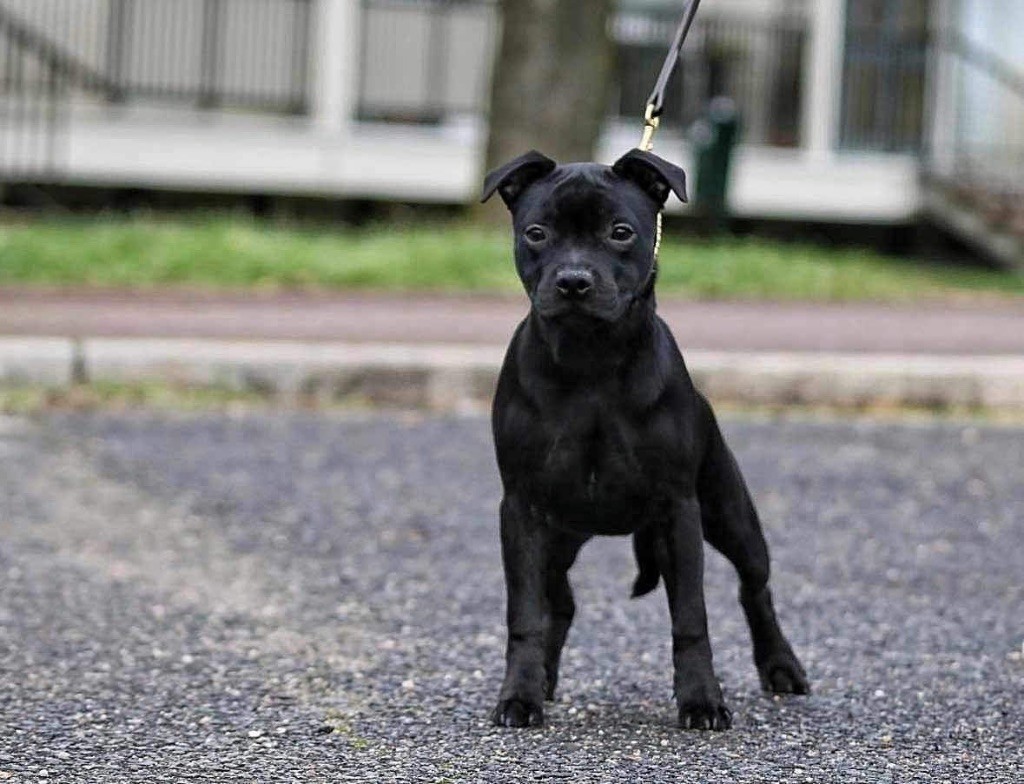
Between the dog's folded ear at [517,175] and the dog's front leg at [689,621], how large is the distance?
25.8 inches

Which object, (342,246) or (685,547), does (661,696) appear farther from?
(342,246)

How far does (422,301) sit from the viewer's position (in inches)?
473

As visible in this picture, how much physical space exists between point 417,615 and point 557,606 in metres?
0.97

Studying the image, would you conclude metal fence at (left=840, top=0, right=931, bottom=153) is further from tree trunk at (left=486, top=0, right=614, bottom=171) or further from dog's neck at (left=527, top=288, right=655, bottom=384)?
dog's neck at (left=527, top=288, right=655, bottom=384)

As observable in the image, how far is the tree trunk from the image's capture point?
50.0ft

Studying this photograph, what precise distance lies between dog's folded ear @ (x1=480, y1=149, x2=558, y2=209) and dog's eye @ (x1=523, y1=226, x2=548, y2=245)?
0.35 ft

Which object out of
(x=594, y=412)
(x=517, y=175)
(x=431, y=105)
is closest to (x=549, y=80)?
(x=431, y=105)

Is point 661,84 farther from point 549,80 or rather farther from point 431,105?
point 431,105

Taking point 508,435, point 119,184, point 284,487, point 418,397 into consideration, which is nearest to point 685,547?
point 508,435

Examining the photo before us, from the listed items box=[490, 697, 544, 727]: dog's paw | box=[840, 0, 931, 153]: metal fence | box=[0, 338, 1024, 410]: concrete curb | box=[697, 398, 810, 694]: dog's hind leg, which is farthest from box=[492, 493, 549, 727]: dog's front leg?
box=[840, 0, 931, 153]: metal fence

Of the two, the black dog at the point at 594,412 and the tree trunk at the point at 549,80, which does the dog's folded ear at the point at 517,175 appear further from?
the tree trunk at the point at 549,80

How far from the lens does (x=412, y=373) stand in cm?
896

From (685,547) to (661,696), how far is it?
1.74ft

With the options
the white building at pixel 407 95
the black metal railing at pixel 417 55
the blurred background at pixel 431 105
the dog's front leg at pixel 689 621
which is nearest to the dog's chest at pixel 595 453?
the dog's front leg at pixel 689 621
